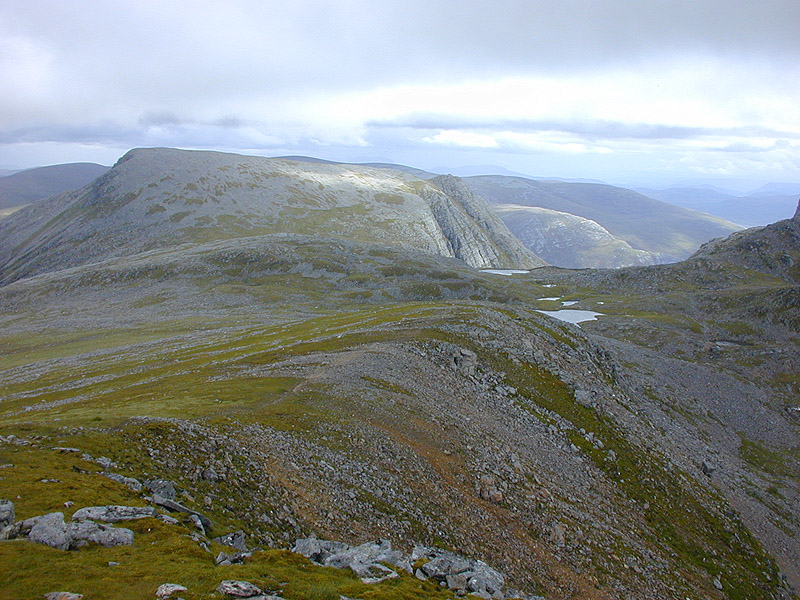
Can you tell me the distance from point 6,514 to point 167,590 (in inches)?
323

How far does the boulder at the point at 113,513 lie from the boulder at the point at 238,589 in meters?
7.05

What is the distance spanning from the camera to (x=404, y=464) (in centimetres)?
3622

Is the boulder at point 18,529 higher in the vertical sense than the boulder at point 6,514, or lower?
lower

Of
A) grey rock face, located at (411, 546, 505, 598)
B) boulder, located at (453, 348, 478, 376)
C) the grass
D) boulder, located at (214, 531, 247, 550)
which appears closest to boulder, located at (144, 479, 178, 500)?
the grass

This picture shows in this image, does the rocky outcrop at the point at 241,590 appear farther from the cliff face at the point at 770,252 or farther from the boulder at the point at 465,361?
the cliff face at the point at 770,252

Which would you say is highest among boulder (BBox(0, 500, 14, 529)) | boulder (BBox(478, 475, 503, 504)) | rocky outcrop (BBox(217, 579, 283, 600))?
boulder (BBox(0, 500, 14, 529))

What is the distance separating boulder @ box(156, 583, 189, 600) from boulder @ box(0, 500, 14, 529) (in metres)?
7.52

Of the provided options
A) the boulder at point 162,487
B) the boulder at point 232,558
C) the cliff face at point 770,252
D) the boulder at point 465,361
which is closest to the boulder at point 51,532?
the boulder at point 232,558

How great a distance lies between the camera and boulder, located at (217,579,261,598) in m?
16.9

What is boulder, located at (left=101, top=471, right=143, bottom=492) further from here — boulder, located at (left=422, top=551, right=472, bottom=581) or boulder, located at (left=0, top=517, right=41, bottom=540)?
boulder, located at (left=422, top=551, right=472, bottom=581)

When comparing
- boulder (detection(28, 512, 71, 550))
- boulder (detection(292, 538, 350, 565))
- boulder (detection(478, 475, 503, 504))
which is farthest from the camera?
boulder (detection(478, 475, 503, 504))

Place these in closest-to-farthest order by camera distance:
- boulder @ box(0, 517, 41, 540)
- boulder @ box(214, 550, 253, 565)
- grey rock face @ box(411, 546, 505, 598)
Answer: boulder @ box(0, 517, 41, 540) < boulder @ box(214, 550, 253, 565) < grey rock face @ box(411, 546, 505, 598)

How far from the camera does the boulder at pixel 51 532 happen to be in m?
18.2

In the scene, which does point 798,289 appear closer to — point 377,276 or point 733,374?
point 733,374
